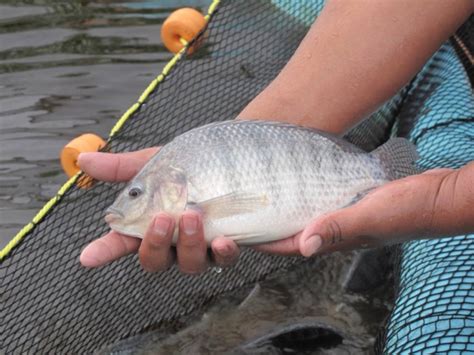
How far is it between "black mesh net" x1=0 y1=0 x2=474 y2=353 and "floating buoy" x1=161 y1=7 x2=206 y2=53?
0.21 m

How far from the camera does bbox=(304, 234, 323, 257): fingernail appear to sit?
7.67 ft

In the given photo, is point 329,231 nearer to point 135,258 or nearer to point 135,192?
point 135,192

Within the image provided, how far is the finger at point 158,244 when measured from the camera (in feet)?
7.77

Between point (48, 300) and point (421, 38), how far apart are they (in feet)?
6.54

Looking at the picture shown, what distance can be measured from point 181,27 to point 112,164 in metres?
2.06

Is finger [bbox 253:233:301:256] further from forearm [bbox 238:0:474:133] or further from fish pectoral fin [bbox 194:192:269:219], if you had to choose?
forearm [bbox 238:0:474:133]

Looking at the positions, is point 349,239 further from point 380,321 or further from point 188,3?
point 188,3

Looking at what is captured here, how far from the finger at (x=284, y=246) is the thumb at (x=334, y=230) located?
0.13 metres

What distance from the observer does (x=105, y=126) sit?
542 centimetres

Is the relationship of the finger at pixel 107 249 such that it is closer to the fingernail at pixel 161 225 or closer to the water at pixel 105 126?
the fingernail at pixel 161 225

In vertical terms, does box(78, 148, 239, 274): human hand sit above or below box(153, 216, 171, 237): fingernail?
below

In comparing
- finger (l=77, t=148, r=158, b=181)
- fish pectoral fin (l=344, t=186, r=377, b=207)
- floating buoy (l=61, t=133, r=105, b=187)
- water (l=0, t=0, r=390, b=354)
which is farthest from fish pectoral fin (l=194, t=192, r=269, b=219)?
floating buoy (l=61, t=133, r=105, b=187)

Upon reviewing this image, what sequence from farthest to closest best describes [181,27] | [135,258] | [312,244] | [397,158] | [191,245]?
[181,27], [135,258], [397,158], [191,245], [312,244]

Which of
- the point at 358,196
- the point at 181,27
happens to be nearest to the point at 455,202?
the point at 358,196
